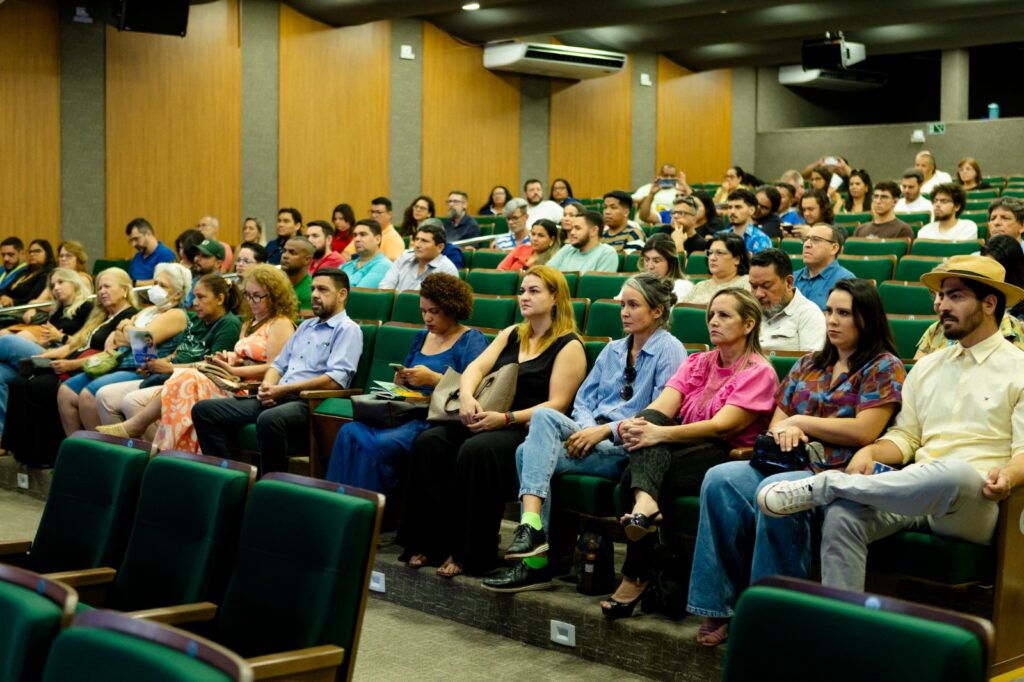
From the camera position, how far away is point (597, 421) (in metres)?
3.49

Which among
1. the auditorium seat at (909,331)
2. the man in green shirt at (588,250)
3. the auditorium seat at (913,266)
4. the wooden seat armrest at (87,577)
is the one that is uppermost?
the man in green shirt at (588,250)

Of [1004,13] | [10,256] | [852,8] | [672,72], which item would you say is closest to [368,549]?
[10,256]

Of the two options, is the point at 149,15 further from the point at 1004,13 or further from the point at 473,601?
the point at 1004,13

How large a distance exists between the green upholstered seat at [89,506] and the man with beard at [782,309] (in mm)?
2188

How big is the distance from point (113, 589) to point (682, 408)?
163cm

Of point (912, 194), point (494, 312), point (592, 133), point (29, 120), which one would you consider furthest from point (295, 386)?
point (592, 133)

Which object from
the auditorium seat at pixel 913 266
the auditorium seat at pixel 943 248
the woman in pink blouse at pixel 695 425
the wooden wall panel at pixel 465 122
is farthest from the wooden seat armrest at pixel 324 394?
the wooden wall panel at pixel 465 122

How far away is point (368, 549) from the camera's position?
2.01m

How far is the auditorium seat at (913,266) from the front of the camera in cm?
520

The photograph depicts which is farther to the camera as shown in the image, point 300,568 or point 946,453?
point 946,453

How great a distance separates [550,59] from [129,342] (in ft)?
26.8

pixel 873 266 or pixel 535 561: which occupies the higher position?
pixel 873 266

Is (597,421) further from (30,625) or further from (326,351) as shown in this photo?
(30,625)

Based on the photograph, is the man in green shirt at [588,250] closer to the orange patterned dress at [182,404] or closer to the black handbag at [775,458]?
the orange patterned dress at [182,404]
